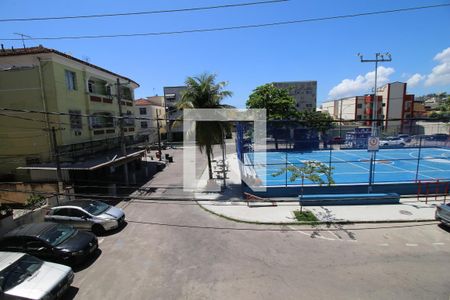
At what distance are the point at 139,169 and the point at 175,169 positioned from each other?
4.30 m

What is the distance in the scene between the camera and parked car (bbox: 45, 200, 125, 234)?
41.9 ft

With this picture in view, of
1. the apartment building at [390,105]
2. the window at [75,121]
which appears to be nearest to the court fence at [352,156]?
the apartment building at [390,105]

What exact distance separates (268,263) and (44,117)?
18.5 metres

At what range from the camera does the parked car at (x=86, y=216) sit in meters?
Result: 12.8

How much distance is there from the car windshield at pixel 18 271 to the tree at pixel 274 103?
117ft

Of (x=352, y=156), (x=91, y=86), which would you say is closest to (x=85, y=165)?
(x=91, y=86)

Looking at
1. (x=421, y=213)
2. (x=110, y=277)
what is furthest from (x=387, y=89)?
(x=110, y=277)

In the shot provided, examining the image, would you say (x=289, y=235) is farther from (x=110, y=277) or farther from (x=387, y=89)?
(x=387, y=89)

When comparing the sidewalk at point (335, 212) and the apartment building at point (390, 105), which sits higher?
the apartment building at point (390, 105)

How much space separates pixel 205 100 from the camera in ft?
64.6

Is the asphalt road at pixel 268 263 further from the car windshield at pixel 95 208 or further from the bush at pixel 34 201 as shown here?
the bush at pixel 34 201

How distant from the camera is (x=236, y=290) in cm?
800

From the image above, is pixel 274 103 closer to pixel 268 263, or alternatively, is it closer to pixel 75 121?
pixel 75 121

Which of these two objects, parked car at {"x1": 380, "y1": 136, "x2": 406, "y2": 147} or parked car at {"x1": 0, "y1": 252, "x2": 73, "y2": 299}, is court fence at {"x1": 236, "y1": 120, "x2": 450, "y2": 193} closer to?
parked car at {"x1": 380, "y1": 136, "x2": 406, "y2": 147}
